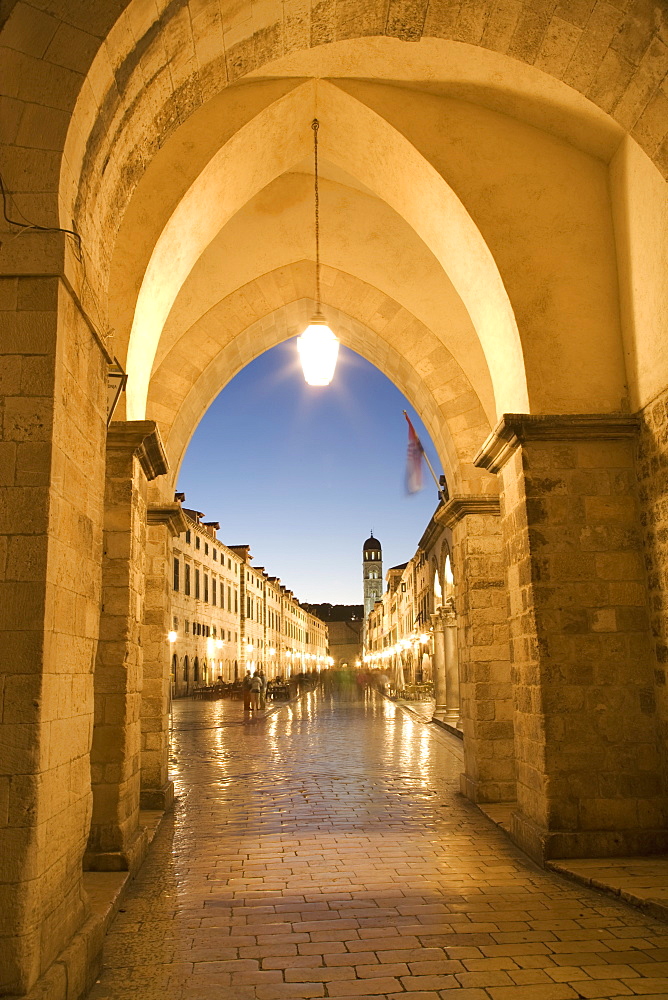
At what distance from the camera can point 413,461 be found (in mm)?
12297

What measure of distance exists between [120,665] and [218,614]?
34097 mm

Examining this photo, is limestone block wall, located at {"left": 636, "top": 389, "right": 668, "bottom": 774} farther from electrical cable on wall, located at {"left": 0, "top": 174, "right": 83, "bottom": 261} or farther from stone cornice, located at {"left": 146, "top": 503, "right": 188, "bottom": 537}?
stone cornice, located at {"left": 146, "top": 503, "right": 188, "bottom": 537}

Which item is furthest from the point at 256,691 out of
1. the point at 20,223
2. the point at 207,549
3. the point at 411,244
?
the point at 20,223

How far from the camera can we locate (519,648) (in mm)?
6492

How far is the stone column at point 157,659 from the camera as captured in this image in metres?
8.07

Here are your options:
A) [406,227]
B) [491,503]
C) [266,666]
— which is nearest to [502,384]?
[491,503]

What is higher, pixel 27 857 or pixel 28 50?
pixel 28 50

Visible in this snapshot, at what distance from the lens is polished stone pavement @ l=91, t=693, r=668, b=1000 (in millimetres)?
3705

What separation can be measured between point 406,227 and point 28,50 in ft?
19.9

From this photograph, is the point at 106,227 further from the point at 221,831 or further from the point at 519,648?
the point at 221,831

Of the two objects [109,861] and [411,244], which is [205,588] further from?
[109,861]

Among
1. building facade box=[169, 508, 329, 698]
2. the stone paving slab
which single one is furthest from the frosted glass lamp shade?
building facade box=[169, 508, 329, 698]

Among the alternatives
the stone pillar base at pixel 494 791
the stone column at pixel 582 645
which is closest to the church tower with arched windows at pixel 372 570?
the stone pillar base at pixel 494 791

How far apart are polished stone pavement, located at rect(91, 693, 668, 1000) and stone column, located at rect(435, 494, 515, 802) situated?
508 mm
